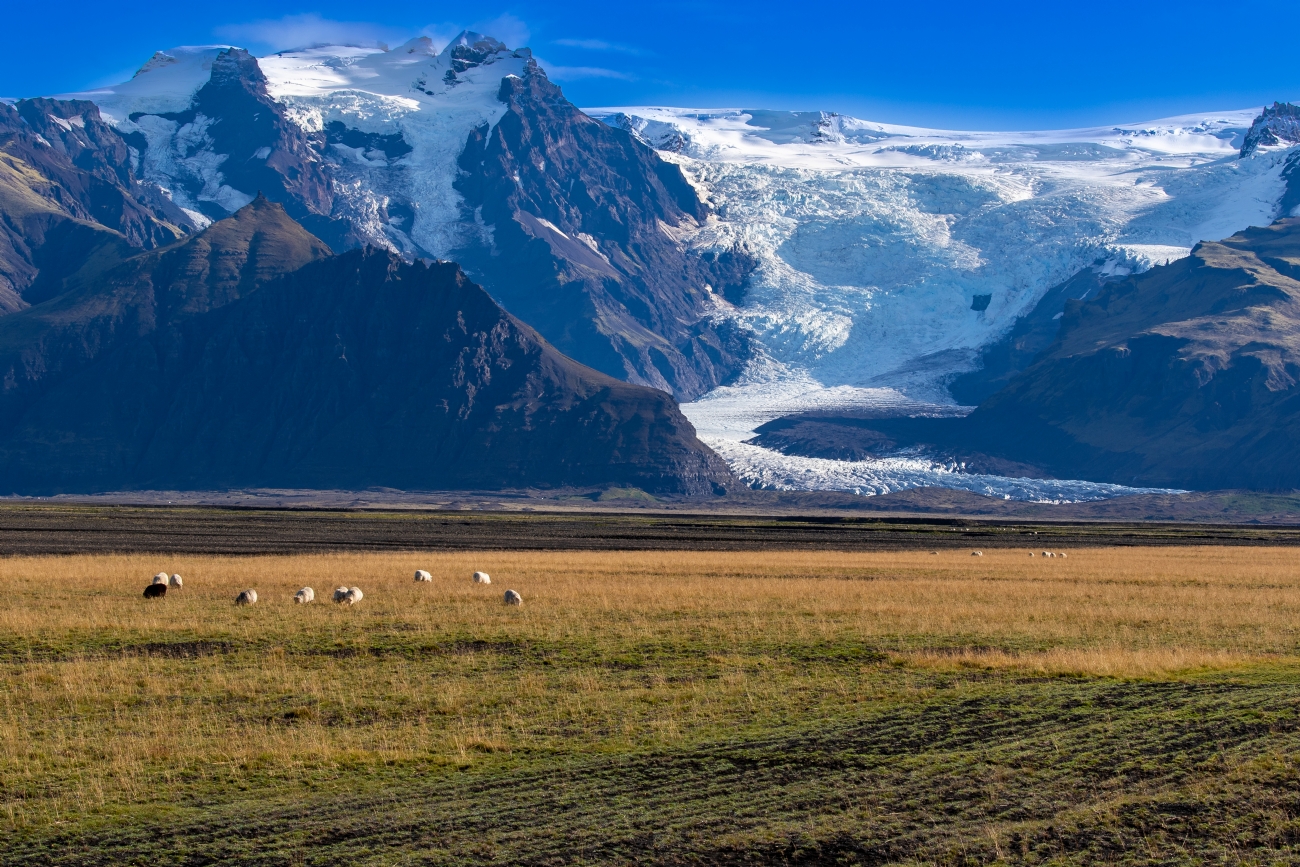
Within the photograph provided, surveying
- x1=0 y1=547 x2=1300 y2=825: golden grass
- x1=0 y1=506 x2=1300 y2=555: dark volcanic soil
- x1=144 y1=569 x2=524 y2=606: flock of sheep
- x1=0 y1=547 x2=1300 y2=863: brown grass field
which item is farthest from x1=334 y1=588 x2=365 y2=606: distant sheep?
x1=0 y1=506 x2=1300 y2=555: dark volcanic soil

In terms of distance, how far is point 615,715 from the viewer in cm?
2619

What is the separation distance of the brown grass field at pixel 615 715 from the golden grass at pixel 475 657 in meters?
0.12

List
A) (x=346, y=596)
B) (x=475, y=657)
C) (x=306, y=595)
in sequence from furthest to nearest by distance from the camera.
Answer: (x=346, y=596) < (x=306, y=595) < (x=475, y=657)

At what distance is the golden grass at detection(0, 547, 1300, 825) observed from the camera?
23.4 metres

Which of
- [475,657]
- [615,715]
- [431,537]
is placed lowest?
[431,537]

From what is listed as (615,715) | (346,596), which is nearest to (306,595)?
(346,596)

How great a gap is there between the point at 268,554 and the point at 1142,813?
6712 centimetres

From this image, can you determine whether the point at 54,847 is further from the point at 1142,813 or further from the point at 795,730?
the point at 1142,813

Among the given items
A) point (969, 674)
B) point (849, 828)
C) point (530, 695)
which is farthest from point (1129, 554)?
point (849, 828)

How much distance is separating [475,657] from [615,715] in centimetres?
859

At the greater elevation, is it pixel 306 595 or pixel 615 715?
pixel 615 715

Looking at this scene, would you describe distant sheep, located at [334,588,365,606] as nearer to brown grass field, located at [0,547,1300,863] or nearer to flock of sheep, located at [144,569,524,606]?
flock of sheep, located at [144,569,524,606]

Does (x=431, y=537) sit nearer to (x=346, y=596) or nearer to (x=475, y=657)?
(x=346, y=596)

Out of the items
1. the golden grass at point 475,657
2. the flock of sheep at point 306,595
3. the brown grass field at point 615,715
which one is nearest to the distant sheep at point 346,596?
the flock of sheep at point 306,595
